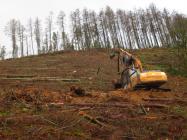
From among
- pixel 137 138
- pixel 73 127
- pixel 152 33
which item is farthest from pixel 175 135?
pixel 152 33

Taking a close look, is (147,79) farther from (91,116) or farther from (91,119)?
(91,119)

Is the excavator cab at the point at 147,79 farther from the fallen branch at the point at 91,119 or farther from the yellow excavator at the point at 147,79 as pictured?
the fallen branch at the point at 91,119

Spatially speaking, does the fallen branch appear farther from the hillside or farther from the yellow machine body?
the yellow machine body

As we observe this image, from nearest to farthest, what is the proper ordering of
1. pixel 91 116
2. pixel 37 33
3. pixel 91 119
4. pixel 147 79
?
pixel 91 119, pixel 91 116, pixel 147 79, pixel 37 33

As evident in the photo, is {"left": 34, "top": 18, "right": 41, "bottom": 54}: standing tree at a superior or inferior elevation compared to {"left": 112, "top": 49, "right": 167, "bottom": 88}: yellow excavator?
superior

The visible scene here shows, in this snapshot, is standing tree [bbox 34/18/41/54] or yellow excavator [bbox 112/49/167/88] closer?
yellow excavator [bbox 112/49/167/88]

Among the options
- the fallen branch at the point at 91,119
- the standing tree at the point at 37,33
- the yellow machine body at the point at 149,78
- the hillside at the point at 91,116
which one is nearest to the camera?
the hillside at the point at 91,116

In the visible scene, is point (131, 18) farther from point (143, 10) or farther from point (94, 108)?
point (94, 108)

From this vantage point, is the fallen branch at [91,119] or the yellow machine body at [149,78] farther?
the yellow machine body at [149,78]

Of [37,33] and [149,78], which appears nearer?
[149,78]

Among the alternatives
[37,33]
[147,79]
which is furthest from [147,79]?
[37,33]

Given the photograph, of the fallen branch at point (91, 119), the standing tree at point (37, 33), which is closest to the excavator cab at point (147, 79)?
the fallen branch at point (91, 119)

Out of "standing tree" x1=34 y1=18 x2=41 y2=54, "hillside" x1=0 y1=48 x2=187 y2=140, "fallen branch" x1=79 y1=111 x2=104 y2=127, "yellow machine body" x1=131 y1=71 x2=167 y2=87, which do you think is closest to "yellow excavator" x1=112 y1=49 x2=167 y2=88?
"yellow machine body" x1=131 y1=71 x2=167 y2=87

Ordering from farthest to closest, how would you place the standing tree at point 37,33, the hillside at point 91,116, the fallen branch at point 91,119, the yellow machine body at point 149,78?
the standing tree at point 37,33, the yellow machine body at point 149,78, the fallen branch at point 91,119, the hillside at point 91,116
